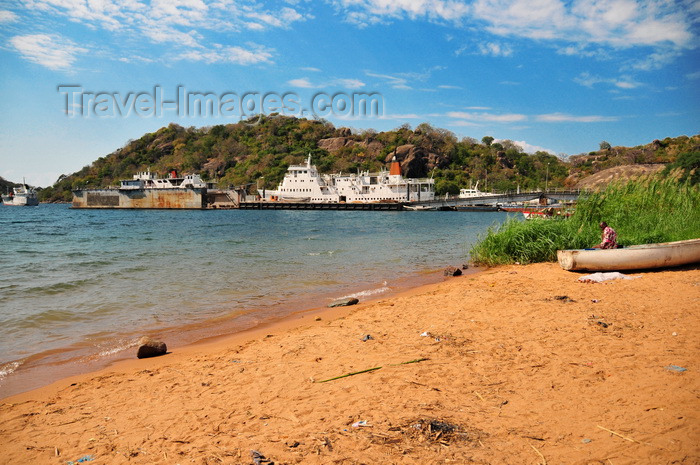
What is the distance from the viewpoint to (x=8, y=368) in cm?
563

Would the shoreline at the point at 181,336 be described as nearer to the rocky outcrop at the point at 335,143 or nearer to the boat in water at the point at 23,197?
the rocky outcrop at the point at 335,143

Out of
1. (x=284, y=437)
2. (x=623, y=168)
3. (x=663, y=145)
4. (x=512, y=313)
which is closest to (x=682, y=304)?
(x=512, y=313)

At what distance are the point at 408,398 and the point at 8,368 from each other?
5.48 metres

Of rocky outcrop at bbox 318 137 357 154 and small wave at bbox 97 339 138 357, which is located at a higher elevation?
rocky outcrop at bbox 318 137 357 154

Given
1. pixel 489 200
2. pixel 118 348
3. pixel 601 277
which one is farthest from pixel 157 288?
pixel 489 200

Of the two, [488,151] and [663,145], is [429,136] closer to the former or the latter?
[488,151]

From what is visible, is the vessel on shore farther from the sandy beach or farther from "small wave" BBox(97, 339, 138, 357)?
the sandy beach

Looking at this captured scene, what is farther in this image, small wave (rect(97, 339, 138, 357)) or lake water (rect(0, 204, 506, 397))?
lake water (rect(0, 204, 506, 397))

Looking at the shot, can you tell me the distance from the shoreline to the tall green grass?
2939mm

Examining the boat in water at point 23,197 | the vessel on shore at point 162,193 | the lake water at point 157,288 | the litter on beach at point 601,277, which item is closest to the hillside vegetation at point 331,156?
the boat in water at point 23,197

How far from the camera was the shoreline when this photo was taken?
529 cm

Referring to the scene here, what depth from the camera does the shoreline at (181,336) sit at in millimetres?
5287

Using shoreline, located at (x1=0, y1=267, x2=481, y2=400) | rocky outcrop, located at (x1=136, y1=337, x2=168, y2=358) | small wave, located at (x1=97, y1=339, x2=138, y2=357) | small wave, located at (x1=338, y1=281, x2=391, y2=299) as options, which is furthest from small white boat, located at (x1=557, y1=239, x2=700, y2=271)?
small wave, located at (x1=97, y1=339, x2=138, y2=357)

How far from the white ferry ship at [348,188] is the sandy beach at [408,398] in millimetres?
63433
